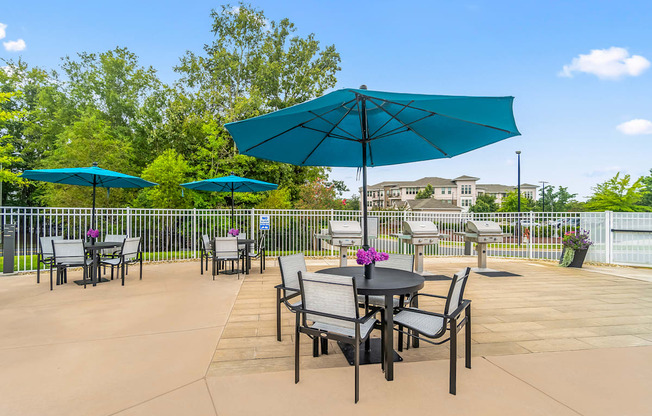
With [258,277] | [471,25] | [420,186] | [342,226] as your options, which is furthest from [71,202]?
[420,186]

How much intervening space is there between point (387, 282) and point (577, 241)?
8159 mm

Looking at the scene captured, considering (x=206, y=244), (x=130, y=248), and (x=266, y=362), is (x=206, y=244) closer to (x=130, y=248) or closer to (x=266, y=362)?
(x=130, y=248)

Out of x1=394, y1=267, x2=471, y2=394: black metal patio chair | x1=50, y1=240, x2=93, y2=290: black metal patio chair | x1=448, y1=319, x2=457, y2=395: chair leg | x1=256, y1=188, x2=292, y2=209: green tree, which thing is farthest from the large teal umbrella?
x1=256, y1=188, x2=292, y2=209: green tree

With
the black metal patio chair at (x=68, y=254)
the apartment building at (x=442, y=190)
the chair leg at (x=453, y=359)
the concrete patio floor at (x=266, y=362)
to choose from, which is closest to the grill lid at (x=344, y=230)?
the concrete patio floor at (x=266, y=362)

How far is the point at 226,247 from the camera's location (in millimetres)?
6359

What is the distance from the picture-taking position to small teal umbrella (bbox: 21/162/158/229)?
5772mm

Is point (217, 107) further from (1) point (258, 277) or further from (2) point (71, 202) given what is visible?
(1) point (258, 277)

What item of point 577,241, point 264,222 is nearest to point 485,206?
point 577,241

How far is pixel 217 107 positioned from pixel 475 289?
17.2m

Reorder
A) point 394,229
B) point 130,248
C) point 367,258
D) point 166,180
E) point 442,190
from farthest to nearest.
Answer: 1. point 442,190
2. point 166,180
3. point 394,229
4. point 130,248
5. point 367,258

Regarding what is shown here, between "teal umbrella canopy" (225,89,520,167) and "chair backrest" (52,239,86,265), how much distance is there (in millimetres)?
3998

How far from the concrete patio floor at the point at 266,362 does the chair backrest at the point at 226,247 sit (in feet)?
5.07

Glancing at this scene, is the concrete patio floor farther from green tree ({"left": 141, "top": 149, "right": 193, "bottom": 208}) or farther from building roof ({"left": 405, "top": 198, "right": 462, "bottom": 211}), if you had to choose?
building roof ({"left": 405, "top": 198, "right": 462, "bottom": 211})

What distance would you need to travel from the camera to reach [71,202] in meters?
14.7
